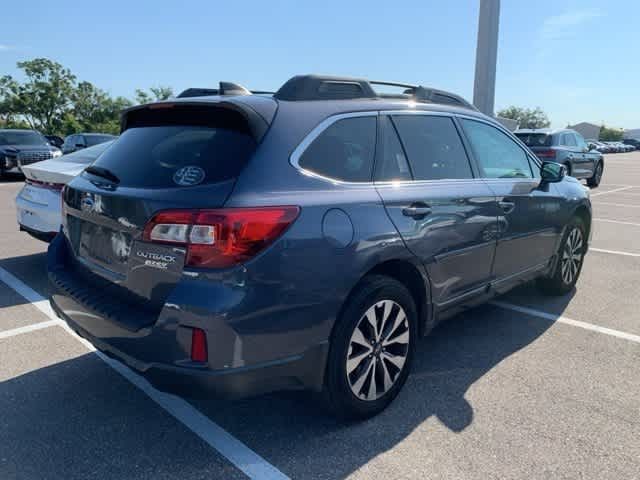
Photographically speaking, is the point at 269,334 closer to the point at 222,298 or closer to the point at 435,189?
the point at 222,298

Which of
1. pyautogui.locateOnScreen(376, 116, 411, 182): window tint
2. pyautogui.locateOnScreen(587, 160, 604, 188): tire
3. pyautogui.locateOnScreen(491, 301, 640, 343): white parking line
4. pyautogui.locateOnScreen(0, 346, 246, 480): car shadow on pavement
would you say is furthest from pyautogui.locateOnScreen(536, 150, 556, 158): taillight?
pyautogui.locateOnScreen(0, 346, 246, 480): car shadow on pavement

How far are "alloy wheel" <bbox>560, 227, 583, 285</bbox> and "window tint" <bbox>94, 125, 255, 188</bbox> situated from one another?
365 cm

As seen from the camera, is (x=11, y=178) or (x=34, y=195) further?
(x=11, y=178)

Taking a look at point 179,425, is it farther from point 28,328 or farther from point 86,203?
point 28,328

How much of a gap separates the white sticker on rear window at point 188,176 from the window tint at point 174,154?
0.6 inches

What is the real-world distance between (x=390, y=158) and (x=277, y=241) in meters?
1.04

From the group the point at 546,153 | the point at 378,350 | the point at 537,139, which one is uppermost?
the point at 537,139

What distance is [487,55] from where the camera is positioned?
20219mm

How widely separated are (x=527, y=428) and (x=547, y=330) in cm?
A: 163

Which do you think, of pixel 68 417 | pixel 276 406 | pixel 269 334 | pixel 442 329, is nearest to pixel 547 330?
pixel 442 329

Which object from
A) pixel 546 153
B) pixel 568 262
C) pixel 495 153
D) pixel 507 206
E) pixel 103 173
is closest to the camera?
pixel 103 173

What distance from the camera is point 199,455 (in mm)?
2574

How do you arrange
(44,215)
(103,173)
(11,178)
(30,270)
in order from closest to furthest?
(103,173) < (44,215) < (30,270) < (11,178)

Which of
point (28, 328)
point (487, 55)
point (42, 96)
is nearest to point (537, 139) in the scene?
point (487, 55)
